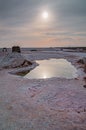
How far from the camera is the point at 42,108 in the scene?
362 inches

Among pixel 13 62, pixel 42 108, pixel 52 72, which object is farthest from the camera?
pixel 13 62

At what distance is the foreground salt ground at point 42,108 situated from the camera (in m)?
7.40

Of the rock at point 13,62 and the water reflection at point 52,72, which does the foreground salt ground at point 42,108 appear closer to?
the water reflection at point 52,72

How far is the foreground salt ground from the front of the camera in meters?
7.40

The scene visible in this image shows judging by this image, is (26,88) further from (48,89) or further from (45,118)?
(45,118)

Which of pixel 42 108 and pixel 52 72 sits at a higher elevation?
pixel 42 108

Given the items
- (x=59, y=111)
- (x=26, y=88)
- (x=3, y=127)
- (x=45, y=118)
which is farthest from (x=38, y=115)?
(x=26, y=88)

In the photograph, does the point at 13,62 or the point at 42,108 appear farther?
the point at 13,62

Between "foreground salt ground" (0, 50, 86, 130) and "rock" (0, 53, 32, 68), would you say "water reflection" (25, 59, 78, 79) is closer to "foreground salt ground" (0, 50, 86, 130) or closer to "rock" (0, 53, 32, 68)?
"rock" (0, 53, 32, 68)

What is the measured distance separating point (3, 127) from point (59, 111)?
2.70m

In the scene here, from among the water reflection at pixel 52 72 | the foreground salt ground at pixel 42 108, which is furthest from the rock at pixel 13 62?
the foreground salt ground at pixel 42 108

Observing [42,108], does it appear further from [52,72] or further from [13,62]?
[13,62]

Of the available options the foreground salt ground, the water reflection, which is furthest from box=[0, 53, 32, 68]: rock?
the foreground salt ground

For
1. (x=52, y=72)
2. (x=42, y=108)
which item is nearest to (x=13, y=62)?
(x=52, y=72)
